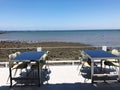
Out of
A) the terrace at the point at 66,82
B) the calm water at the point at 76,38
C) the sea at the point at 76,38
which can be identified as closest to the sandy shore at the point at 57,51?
the terrace at the point at 66,82

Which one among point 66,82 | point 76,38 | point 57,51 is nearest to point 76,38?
point 76,38

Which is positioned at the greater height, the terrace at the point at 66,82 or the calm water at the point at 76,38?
the terrace at the point at 66,82

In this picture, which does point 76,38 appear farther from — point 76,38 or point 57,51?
point 57,51

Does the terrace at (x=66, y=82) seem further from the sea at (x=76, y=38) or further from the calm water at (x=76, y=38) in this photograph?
the calm water at (x=76, y=38)

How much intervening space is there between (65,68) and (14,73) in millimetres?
1539

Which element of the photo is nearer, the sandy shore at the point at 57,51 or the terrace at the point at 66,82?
the terrace at the point at 66,82

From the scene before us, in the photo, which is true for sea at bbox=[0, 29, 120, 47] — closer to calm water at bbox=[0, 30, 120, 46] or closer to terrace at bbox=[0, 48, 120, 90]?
calm water at bbox=[0, 30, 120, 46]

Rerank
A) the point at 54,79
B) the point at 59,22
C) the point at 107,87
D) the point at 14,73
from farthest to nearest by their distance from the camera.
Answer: the point at 59,22 → the point at 14,73 → the point at 54,79 → the point at 107,87

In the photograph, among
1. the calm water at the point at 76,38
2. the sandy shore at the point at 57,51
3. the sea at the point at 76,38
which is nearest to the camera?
the sandy shore at the point at 57,51

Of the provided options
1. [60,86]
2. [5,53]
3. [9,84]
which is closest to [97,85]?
[60,86]

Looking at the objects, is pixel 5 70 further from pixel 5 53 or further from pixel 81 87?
pixel 5 53

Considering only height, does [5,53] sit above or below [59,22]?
below

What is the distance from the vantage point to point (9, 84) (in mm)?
4910

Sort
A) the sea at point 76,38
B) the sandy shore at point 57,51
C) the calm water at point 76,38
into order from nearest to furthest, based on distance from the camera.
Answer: the sandy shore at point 57,51, the sea at point 76,38, the calm water at point 76,38
